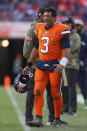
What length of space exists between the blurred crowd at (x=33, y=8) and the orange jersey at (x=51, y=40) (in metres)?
15.3

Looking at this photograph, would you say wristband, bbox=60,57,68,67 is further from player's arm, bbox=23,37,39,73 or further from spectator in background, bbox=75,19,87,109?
spectator in background, bbox=75,19,87,109

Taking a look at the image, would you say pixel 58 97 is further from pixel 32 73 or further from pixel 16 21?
pixel 16 21

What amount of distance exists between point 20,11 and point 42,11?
1558 cm

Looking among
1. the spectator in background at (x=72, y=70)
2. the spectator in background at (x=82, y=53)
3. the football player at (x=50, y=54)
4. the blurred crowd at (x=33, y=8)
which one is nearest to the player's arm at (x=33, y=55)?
the football player at (x=50, y=54)

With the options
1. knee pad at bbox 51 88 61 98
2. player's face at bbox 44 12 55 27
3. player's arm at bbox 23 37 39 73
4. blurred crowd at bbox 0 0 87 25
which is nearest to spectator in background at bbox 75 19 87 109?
player's arm at bbox 23 37 39 73

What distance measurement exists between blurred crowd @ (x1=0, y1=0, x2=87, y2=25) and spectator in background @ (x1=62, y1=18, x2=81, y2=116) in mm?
12739

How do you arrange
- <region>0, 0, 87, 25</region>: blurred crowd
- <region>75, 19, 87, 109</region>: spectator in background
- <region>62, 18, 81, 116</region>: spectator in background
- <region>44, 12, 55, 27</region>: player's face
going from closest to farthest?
<region>44, 12, 55, 27</region>: player's face → <region>62, 18, 81, 116</region>: spectator in background → <region>75, 19, 87, 109</region>: spectator in background → <region>0, 0, 87, 25</region>: blurred crowd

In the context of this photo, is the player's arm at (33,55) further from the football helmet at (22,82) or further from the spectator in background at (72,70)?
the spectator in background at (72,70)

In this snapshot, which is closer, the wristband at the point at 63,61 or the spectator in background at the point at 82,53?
the wristband at the point at 63,61

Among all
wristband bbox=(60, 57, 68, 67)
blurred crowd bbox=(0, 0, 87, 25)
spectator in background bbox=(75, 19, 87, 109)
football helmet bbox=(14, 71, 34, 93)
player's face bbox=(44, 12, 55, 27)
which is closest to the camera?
wristband bbox=(60, 57, 68, 67)

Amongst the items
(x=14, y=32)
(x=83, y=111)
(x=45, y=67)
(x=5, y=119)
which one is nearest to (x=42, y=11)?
(x=45, y=67)

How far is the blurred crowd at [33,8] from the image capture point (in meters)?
22.5

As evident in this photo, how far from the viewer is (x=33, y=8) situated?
2291 centimetres

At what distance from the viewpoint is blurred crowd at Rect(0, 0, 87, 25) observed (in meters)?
22.5
